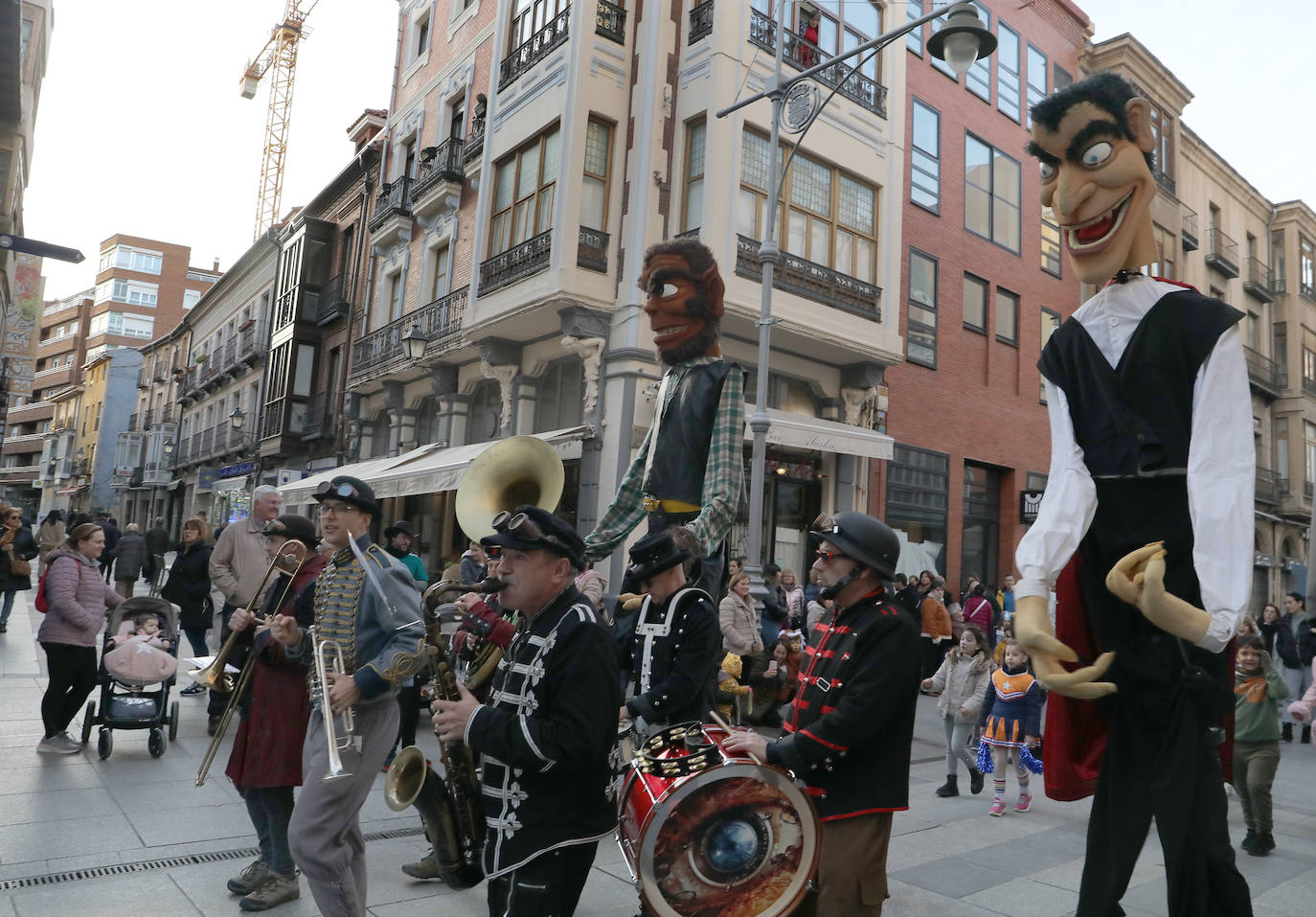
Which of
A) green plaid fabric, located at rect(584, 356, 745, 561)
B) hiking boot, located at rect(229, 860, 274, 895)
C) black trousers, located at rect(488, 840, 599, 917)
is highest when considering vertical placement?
green plaid fabric, located at rect(584, 356, 745, 561)

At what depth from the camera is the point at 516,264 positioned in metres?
16.7

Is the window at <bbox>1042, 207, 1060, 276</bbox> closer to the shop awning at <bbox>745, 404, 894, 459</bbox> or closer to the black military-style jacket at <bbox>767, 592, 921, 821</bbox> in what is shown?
the shop awning at <bbox>745, 404, 894, 459</bbox>

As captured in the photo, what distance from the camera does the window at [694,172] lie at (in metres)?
15.8

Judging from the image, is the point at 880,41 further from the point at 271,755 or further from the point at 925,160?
the point at 271,755

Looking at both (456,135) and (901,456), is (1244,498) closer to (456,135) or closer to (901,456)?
(901,456)

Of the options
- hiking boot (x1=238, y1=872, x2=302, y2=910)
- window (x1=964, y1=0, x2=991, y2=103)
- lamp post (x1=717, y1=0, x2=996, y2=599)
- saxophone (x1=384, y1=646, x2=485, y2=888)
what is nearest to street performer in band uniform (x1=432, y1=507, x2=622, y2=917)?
saxophone (x1=384, y1=646, x2=485, y2=888)

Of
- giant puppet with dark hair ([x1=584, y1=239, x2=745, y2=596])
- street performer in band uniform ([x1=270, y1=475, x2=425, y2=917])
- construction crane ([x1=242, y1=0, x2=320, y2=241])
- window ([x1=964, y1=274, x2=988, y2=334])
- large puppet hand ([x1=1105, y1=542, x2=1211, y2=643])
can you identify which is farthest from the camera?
construction crane ([x1=242, y1=0, x2=320, y2=241])

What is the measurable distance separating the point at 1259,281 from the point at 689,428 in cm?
3627

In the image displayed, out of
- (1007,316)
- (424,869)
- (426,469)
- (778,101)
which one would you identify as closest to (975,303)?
(1007,316)

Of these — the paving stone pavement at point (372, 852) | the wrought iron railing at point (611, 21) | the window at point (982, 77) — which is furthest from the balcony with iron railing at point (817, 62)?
the paving stone pavement at point (372, 852)

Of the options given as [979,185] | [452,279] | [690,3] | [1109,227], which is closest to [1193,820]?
[1109,227]

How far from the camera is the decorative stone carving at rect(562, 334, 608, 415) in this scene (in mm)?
15781

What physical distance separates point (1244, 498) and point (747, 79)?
1525 cm

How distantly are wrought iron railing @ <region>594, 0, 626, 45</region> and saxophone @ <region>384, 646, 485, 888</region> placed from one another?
51.1 ft
